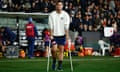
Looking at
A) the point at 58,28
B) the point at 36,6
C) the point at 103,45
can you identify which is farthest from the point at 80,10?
the point at 58,28

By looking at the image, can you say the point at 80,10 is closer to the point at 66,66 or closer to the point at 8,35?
the point at 8,35

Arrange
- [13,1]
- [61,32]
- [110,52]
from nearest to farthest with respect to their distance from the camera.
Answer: [61,32] → [110,52] → [13,1]

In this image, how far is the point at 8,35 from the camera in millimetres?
25234

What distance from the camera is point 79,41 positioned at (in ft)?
87.1

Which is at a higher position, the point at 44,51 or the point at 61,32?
the point at 61,32

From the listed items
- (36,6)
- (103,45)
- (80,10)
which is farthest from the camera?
(80,10)

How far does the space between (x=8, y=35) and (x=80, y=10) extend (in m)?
6.31

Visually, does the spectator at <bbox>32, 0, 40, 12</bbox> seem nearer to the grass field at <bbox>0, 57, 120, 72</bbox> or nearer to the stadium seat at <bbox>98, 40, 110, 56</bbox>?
the stadium seat at <bbox>98, 40, 110, 56</bbox>

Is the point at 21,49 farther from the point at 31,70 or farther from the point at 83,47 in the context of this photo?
the point at 31,70

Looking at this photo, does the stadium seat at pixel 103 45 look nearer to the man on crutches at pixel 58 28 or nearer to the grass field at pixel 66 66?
the grass field at pixel 66 66

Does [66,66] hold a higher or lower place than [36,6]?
lower

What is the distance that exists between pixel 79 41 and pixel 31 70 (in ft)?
35.2

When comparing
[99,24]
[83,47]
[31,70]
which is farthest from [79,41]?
[31,70]

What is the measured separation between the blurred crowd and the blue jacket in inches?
101
